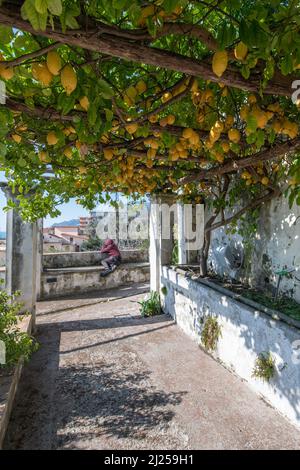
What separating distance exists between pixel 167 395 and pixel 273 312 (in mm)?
1540

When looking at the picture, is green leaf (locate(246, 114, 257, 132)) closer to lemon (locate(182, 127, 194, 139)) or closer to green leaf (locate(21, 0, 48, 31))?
lemon (locate(182, 127, 194, 139))

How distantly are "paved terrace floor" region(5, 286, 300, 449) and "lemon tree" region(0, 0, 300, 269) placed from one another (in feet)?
7.31

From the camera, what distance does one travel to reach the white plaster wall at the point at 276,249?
4.00 m

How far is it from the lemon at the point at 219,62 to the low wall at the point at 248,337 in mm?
2416

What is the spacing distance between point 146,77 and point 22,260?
4.67 meters

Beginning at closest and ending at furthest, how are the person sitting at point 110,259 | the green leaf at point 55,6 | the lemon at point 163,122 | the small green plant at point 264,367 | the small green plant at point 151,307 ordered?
the green leaf at point 55,6 < the lemon at point 163,122 < the small green plant at point 264,367 < the small green plant at point 151,307 < the person sitting at point 110,259

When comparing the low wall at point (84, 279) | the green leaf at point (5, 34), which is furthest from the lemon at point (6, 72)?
the low wall at point (84, 279)

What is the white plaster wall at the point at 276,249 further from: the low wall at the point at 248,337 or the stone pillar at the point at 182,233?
the stone pillar at the point at 182,233

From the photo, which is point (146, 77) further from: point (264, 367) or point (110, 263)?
point (110, 263)

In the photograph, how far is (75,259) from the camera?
1119cm

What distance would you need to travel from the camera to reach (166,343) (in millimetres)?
4965

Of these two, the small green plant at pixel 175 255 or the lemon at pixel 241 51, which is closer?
the lemon at pixel 241 51

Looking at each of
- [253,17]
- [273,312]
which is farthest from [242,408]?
[253,17]

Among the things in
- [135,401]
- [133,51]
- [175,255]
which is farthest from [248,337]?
[175,255]
